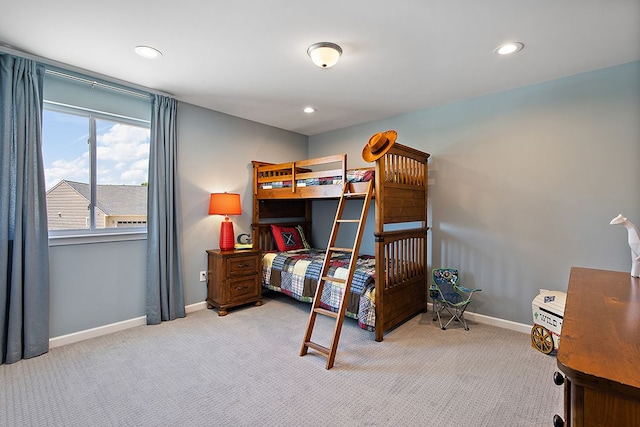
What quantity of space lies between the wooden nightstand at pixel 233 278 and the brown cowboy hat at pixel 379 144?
1.86 meters

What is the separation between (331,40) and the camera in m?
2.18

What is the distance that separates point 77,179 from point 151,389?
207 cm

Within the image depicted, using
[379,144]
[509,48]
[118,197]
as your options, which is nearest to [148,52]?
[118,197]

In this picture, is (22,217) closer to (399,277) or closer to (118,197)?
(118,197)

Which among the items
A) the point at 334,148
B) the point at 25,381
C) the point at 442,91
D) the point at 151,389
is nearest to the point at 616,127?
the point at 442,91

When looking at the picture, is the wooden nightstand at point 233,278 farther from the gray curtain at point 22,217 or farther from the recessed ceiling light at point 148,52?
the recessed ceiling light at point 148,52

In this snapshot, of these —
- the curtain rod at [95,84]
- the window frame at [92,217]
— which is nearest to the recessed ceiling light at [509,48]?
the curtain rod at [95,84]

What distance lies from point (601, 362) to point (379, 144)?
232 centimetres

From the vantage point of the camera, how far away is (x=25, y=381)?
2102mm

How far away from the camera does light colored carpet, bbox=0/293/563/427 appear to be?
5.80ft

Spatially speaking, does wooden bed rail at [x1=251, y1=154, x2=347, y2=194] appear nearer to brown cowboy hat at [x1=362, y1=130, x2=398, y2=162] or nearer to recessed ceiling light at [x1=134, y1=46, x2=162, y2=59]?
brown cowboy hat at [x1=362, y1=130, x2=398, y2=162]

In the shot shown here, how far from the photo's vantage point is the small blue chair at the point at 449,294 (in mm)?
3082

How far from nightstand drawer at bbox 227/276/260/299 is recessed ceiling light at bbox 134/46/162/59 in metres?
2.33

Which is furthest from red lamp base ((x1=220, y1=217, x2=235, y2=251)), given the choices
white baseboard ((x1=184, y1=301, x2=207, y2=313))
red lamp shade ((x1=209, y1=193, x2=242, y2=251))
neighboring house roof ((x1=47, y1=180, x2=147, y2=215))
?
neighboring house roof ((x1=47, y1=180, x2=147, y2=215))
